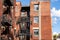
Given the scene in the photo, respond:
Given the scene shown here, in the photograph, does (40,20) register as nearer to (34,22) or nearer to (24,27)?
(34,22)

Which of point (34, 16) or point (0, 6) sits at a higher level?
point (0, 6)

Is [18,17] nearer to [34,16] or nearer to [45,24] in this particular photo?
[34,16]

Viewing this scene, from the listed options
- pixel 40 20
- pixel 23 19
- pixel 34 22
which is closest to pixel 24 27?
pixel 23 19

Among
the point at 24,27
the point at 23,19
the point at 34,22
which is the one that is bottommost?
the point at 24,27

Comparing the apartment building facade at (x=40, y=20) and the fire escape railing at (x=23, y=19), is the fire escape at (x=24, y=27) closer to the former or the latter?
the fire escape railing at (x=23, y=19)

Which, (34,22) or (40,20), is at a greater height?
(40,20)

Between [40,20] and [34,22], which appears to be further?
[34,22]

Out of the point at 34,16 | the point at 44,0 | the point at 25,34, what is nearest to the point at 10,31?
the point at 25,34

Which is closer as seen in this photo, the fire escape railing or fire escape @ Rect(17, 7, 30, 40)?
fire escape @ Rect(17, 7, 30, 40)

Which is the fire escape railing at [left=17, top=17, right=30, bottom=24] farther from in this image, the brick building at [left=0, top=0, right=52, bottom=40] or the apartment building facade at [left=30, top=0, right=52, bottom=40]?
the apartment building facade at [left=30, top=0, right=52, bottom=40]

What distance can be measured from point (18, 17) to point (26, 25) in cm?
260

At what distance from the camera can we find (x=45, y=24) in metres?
38.7

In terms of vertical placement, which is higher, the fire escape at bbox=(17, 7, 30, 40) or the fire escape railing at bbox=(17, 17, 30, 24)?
the fire escape railing at bbox=(17, 17, 30, 24)

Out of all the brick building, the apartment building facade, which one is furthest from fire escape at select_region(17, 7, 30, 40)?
the apartment building facade
